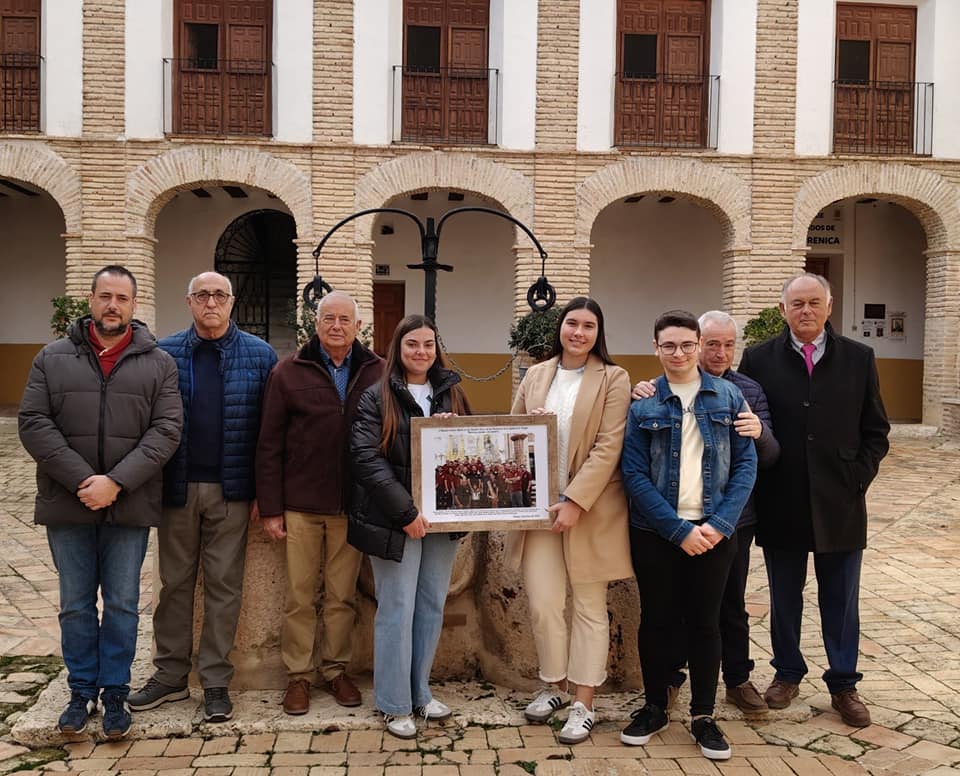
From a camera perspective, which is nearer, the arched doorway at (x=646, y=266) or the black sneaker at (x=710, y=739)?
the black sneaker at (x=710, y=739)

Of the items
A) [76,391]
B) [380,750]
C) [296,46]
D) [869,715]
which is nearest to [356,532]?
[380,750]

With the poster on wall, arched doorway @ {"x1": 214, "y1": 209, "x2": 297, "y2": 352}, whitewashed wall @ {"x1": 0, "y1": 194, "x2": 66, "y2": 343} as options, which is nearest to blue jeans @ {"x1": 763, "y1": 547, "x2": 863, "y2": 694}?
Result: arched doorway @ {"x1": 214, "y1": 209, "x2": 297, "y2": 352}

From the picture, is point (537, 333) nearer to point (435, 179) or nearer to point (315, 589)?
point (435, 179)

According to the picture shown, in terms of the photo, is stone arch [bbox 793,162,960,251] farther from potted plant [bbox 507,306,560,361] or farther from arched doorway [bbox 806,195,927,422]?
potted plant [bbox 507,306,560,361]

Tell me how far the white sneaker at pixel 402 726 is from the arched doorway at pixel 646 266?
14.0 meters

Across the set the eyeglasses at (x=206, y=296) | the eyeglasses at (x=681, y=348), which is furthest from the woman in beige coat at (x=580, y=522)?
the eyeglasses at (x=206, y=296)

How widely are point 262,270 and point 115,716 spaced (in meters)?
14.9

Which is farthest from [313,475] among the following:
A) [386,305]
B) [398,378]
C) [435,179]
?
[386,305]

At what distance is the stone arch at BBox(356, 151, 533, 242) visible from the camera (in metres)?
14.0

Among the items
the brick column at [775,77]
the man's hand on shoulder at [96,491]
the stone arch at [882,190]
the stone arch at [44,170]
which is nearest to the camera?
the man's hand on shoulder at [96,491]

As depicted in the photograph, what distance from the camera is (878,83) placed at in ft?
48.6

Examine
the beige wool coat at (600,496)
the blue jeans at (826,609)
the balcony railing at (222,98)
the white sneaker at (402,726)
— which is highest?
the balcony railing at (222,98)

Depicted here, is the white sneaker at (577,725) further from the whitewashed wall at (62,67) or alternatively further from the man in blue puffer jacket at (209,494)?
the whitewashed wall at (62,67)

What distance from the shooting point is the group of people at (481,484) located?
3551mm
